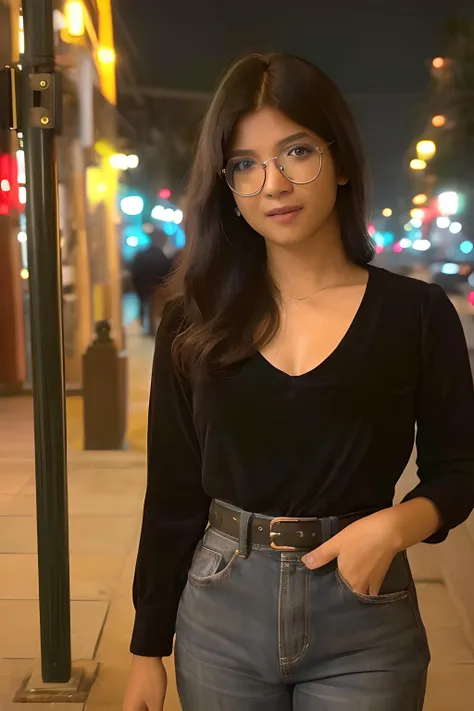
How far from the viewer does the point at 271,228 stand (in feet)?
3.22

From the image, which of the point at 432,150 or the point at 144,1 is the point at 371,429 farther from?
the point at 144,1

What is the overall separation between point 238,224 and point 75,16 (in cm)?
228

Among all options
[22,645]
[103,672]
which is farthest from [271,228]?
[22,645]

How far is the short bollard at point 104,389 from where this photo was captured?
376cm

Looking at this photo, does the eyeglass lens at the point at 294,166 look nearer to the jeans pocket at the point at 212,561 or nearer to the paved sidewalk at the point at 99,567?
the jeans pocket at the point at 212,561

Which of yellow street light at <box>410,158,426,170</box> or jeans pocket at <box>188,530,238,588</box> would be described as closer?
jeans pocket at <box>188,530,238,588</box>

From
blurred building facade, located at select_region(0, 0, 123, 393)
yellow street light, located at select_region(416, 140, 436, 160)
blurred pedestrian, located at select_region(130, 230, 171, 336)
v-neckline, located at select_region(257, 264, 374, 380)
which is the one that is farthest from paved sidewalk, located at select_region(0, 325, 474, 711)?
yellow street light, located at select_region(416, 140, 436, 160)

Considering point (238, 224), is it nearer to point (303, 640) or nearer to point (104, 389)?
point (303, 640)

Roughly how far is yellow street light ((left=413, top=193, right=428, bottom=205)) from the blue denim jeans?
168 cm

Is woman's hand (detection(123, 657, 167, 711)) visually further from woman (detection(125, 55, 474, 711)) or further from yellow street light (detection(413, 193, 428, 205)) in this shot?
yellow street light (detection(413, 193, 428, 205))

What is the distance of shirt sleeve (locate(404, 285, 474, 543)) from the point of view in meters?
0.95

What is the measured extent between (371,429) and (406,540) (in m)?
0.15

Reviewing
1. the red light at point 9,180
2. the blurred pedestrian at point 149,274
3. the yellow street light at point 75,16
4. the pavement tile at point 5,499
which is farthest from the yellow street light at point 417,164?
the pavement tile at point 5,499

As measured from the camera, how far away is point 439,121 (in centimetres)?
261
